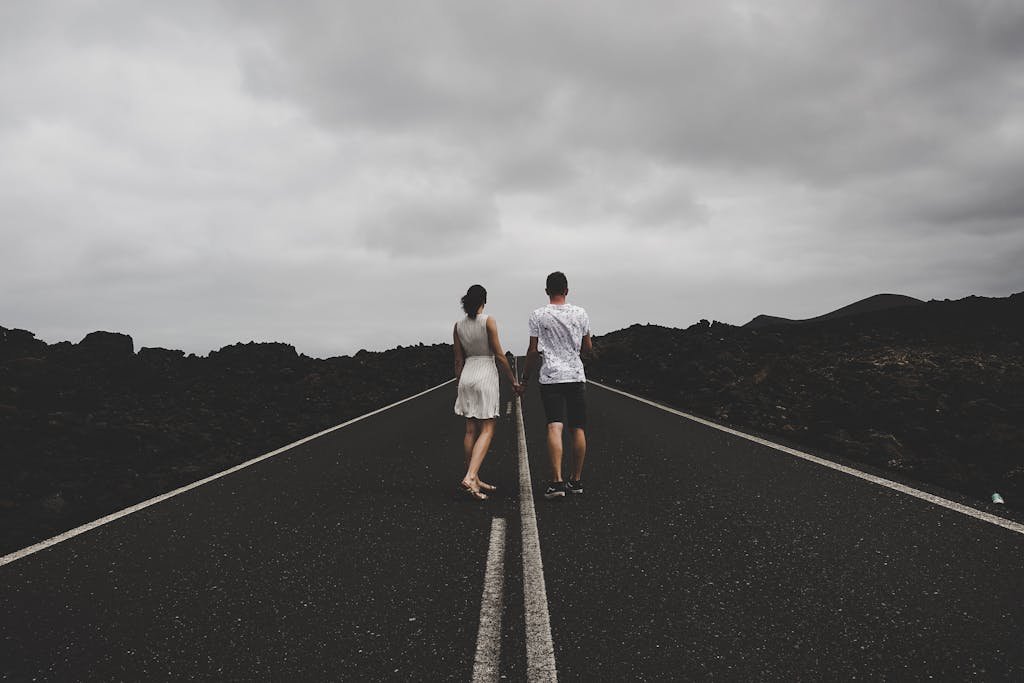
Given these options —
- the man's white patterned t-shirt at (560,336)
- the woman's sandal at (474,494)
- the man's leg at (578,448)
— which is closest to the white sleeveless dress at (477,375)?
the man's white patterned t-shirt at (560,336)

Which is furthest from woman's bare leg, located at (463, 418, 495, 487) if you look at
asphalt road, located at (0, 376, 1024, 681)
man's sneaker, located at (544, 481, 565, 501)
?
man's sneaker, located at (544, 481, 565, 501)

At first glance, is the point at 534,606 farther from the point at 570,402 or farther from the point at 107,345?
the point at 107,345

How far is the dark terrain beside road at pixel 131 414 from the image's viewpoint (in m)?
7.77

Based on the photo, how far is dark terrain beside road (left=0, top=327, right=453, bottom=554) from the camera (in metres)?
7.77

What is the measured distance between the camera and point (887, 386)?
13.1 meters

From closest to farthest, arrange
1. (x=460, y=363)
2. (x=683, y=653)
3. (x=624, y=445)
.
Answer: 1. (x=683, y=653)
2. (x=460, y=363)
3. (x=624, y=445)

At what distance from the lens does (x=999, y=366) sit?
46.4 ft

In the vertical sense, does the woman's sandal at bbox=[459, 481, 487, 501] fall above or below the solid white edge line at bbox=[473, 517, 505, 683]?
above

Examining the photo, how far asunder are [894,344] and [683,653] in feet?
66.6

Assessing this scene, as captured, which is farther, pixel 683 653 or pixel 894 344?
pixel 894 344

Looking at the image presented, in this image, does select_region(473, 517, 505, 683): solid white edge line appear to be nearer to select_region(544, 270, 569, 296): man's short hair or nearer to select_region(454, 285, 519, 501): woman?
select_region(454, 285, 519, 501): woman

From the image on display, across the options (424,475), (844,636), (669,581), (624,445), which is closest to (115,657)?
(669,581)

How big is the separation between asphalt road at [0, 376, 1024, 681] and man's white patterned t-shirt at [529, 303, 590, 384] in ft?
4.39

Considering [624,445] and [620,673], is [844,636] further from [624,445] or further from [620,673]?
[624,445]
